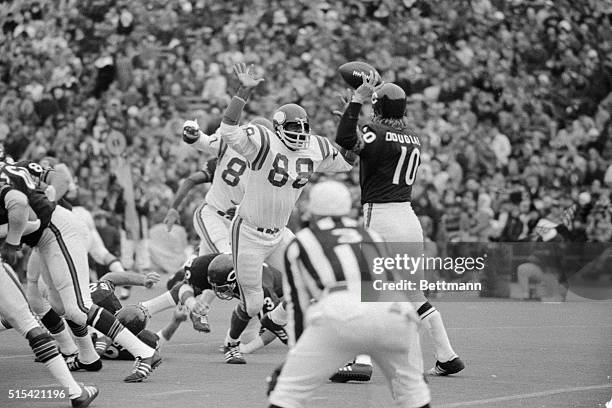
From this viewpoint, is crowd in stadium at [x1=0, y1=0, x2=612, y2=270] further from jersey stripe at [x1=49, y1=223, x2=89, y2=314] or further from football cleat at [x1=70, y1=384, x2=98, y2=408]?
football cleat at [x1=70, y1=384, x2=98, y2=408]

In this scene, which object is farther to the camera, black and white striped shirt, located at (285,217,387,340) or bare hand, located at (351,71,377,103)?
bare hand, located at (351,71,377,103)

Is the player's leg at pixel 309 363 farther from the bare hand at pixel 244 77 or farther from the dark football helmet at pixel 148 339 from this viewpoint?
the dark football helmet at pixel 148 339

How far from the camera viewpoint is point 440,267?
1706cm

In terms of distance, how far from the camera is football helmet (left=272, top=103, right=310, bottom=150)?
9195 mm

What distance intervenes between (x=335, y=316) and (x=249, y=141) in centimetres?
364

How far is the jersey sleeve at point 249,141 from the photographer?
8.81 meters

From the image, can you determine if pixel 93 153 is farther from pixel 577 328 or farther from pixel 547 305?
pixel 577 328

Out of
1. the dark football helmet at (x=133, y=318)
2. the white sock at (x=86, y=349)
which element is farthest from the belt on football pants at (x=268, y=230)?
the white sock at (x=86, y=349)

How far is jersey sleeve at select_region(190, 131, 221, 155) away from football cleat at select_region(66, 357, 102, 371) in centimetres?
191

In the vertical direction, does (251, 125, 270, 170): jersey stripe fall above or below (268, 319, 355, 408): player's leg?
below

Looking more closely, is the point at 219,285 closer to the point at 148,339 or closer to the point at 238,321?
the point at 238,321

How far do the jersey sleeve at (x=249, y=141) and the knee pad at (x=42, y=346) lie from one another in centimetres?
212

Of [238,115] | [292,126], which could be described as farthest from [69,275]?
[292,126]

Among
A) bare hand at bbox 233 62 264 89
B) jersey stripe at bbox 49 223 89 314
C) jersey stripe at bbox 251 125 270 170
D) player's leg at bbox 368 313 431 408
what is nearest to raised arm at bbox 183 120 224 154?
jersey stripe at bbox 251 125 270 170
